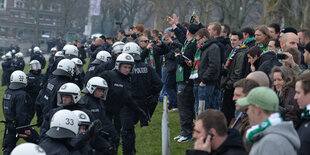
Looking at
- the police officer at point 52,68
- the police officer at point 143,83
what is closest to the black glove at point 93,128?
the police officer at point 143,83

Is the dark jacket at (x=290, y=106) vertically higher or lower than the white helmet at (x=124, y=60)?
lower

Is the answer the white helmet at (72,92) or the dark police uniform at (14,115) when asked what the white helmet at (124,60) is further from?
the dark police uniform at (14,115)

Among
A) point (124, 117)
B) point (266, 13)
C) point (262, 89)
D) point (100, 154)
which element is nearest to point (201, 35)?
point (124, 117)

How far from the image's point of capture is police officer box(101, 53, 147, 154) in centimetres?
994

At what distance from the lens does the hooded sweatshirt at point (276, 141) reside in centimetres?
451

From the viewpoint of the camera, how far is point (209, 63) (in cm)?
1025

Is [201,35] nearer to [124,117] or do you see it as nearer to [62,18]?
[124,117]

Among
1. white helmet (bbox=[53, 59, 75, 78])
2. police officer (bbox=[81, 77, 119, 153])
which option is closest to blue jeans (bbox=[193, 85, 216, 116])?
police officer (bbox=[81, 77, 119, 153])

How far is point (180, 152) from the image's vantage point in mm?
10094

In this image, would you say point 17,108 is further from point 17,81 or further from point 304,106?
point 304,106

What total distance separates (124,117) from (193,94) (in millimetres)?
1860

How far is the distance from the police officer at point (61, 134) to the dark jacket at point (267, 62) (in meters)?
3.17

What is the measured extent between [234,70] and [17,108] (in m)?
4.68

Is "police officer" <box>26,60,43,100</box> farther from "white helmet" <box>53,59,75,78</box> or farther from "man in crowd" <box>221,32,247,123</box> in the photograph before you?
"man in crowd" <box>221,32,247,123</box>
